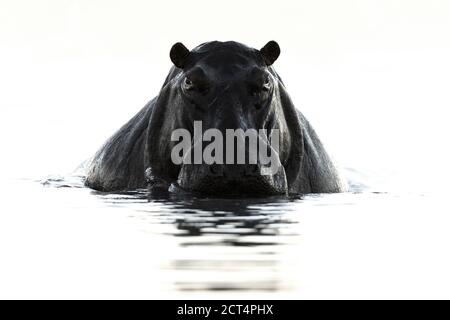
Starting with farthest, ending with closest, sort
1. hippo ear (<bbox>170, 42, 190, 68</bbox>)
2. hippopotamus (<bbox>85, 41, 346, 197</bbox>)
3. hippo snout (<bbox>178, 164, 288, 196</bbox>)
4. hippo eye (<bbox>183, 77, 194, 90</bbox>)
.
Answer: hippo ear (<bbox>170, 42, 190, 68</bbox>) → hippo eye (<bbox>183, 77, 194, 90</bbox>) → hippopotamus (<bbox>85, 41, 346, 197</bbox>) → hippo snout (<bbox>178, 164, 288, 196</bbox>)

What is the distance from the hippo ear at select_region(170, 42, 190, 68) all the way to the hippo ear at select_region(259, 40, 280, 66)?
0.76 meters

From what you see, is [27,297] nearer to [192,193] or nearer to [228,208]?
[228,208]

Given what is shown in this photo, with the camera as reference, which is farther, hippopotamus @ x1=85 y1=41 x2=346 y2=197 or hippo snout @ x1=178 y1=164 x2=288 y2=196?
hippopotamus @ x1=85 y1=41 x2=346 y2=197

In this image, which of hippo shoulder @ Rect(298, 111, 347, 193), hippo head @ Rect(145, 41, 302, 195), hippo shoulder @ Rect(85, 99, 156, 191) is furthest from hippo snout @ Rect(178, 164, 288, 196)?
hippo shoulder @ Rect(298, 111, 347, 193)

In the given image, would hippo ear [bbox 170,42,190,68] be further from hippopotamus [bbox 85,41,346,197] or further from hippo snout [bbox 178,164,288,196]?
hippo snout [bbox 178,164,288,196]

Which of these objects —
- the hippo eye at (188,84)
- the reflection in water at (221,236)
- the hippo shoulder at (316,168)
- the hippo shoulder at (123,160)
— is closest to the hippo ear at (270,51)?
the hippo eye at (188,84)

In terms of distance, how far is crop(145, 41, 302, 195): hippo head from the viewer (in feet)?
30.8

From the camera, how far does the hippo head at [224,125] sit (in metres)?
9.39

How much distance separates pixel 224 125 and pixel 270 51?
153 cm

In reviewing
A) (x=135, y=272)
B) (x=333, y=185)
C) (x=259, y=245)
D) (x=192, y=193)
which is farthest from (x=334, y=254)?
(x=333, y=185)

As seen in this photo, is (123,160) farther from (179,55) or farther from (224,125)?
(224,125)

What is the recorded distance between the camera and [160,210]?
8.60 meters

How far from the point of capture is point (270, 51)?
10.9m

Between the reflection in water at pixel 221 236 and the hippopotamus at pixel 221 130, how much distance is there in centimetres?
26
